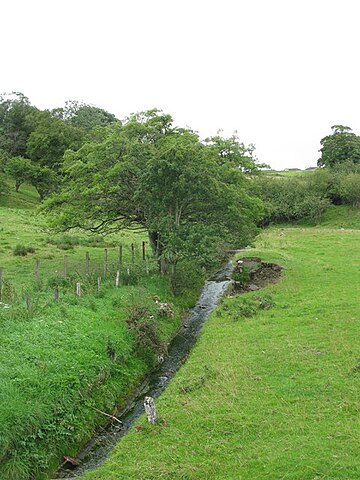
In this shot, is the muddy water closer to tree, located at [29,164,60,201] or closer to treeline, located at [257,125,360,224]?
tree, located at [29,164,60,201]

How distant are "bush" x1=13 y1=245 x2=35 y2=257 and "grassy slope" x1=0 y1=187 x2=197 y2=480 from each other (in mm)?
8950

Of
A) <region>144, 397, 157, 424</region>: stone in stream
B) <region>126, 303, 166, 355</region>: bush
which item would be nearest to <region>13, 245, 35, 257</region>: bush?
<region>126, 303, 166, 355</region>: bush

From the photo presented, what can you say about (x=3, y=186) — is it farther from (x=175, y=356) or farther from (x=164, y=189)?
(x=175, y=356)

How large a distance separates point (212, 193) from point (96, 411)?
1801 centimetres

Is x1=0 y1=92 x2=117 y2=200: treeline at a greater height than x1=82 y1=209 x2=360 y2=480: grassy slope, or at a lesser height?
greater

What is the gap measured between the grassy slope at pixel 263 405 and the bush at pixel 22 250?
18.0 meters

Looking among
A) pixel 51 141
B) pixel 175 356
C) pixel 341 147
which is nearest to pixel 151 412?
pixel 175 356

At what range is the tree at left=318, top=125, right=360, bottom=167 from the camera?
99438 millimetres

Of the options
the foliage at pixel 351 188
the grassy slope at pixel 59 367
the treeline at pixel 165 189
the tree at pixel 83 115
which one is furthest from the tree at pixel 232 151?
the tree at pixel 83 115

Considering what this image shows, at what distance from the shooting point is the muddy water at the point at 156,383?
47.4 feet

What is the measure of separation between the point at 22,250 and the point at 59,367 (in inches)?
887

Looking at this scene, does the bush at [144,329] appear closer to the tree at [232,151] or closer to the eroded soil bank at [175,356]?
the eroded soil bank at [175,356]

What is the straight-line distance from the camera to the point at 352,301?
88.6 feet

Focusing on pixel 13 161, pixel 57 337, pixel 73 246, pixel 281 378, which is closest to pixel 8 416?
pixel 57 337
